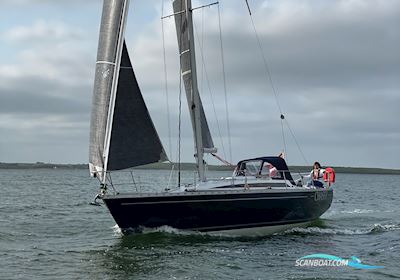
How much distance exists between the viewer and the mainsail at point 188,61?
1816 centimetres

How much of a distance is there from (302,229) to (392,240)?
3226 millimetres

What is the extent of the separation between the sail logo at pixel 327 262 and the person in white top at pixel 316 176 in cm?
619

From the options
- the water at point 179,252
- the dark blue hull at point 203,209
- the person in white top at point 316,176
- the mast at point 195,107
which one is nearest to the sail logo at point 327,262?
the water at point 179,252

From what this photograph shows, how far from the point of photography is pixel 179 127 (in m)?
18.2

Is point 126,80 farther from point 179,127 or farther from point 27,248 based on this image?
→ point 27,248

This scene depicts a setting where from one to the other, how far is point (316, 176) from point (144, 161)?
28.2ft

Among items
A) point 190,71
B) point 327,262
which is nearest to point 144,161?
point 190,71

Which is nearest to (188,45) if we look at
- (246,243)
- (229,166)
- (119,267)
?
(229,166)

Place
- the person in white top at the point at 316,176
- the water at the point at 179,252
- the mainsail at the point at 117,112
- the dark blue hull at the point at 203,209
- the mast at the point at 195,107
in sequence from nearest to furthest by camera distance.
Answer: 1. the water at the point at 179,252
2. the mainsail at the point at 117,112
3. the dark blue hull at the point at 203,209
4. the mast at the point at 195,107
5. the person in white top at the point at 316,176

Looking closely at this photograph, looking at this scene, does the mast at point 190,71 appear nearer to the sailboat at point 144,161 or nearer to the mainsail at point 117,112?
the sailboat at point 144,161

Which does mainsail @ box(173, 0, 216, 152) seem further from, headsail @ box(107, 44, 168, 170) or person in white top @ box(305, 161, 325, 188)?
person in white top @ box(305, 161, 325, 188)

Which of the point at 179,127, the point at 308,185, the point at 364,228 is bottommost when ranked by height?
the point at 364,228

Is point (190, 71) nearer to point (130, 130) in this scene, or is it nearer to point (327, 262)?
point (130, 130)

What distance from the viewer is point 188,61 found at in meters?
18.3
